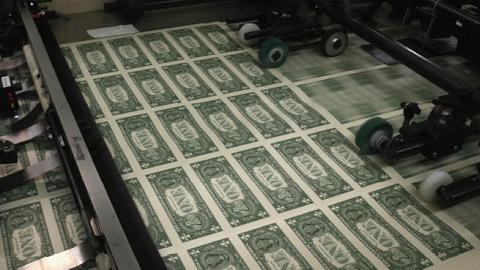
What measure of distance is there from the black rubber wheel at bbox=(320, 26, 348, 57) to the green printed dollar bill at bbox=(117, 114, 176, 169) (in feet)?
4.65

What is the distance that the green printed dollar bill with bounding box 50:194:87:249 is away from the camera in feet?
6.94

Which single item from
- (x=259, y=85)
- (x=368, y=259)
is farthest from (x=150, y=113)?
(x=368, y=259)

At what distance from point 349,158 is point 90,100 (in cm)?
153

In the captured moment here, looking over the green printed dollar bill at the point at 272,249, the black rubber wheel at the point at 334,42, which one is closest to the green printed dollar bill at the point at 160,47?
the black rubber wheel at the point at 334,42

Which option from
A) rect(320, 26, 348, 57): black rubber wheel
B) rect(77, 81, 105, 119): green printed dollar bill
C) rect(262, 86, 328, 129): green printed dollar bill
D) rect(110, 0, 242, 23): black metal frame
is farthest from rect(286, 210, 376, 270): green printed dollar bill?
rect(110, 0, 242, 23): black metal frame

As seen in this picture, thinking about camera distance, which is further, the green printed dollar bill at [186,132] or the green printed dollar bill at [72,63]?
the green printed dollar bill at [72,63]

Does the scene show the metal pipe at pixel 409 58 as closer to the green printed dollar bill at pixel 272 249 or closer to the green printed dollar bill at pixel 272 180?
the green printed dollar bill at pixel 272 180

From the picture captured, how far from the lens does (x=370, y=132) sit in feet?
8.68

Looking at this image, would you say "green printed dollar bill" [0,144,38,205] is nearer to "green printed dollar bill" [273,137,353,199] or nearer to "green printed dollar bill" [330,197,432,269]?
"green printed dollar bill" [273,137,353,199]

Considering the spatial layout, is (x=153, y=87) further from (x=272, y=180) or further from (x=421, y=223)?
(x=421, y=223)

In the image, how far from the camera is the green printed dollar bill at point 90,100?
291 centimetres

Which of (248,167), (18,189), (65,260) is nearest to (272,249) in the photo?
(248,167)

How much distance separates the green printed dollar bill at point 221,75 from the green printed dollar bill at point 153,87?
12.2 inches

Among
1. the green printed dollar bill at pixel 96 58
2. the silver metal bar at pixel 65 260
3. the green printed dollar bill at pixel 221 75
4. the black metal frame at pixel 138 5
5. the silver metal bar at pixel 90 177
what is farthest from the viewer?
the black metal frame at pixel 138 5
